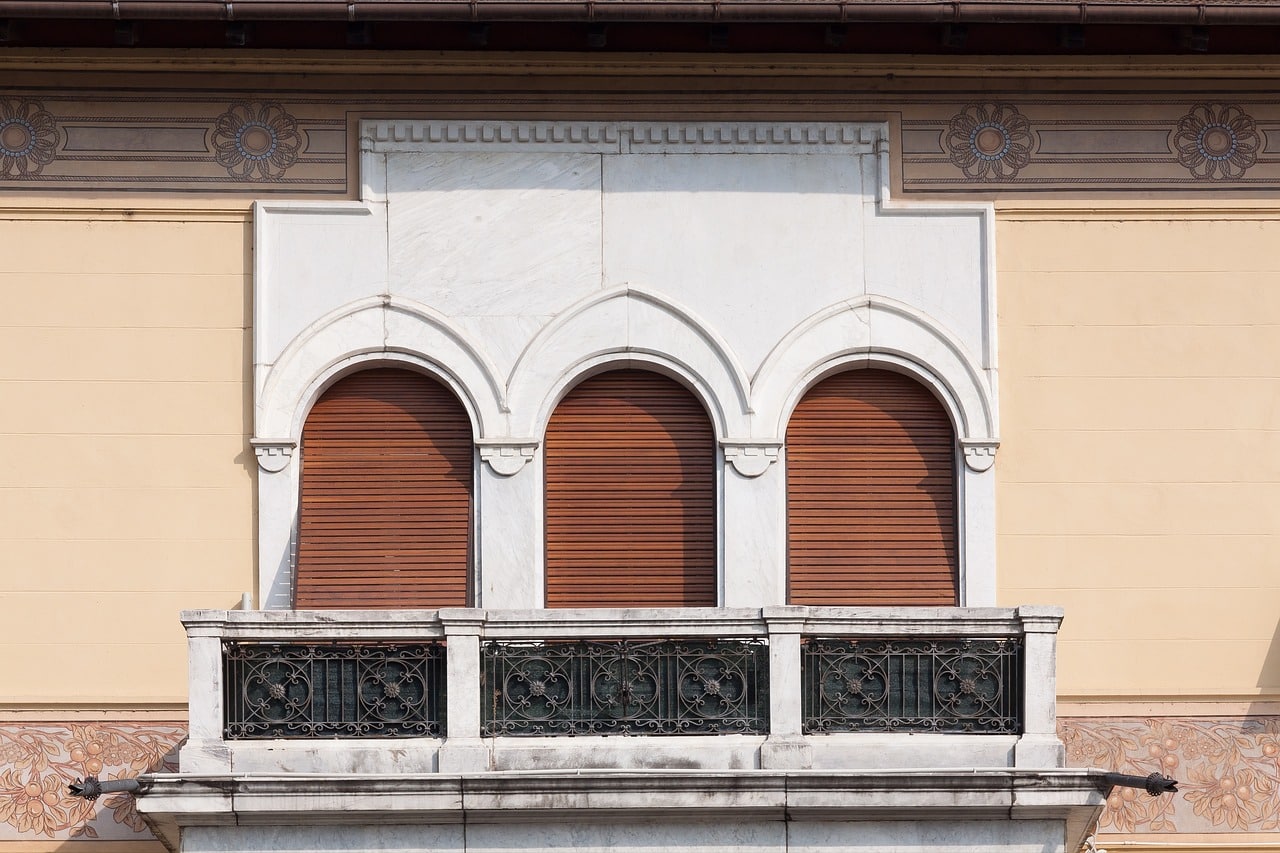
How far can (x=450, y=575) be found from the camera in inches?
510

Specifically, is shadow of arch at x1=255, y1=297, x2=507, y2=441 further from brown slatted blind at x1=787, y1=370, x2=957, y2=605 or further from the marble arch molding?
brown slatted blind at x1=787, y1=370, x2=957, y2=605

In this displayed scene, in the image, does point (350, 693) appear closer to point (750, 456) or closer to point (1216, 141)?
point (750, 456)

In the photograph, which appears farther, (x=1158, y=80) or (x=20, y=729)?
(x=1158, y=80)

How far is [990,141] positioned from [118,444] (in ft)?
20.2

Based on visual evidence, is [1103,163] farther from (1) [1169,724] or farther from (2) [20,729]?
(2) [20,729]

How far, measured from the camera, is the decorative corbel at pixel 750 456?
13031 millimetres

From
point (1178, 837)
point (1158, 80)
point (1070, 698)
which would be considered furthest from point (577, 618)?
point (1158, 80)

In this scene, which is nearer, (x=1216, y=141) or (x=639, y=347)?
(x=639, y=347)

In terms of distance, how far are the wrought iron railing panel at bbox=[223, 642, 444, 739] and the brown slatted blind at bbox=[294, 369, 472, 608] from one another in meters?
1.21

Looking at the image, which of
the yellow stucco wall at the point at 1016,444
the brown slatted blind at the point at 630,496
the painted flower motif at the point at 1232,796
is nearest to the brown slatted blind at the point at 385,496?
the yellow stucco wall at the point at 1016,444

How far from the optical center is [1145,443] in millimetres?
13203

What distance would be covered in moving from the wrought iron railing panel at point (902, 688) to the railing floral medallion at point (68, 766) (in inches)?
164

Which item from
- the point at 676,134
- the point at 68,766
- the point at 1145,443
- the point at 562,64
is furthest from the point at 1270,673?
the point at 68,766

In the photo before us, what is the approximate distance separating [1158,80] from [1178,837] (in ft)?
16.6
